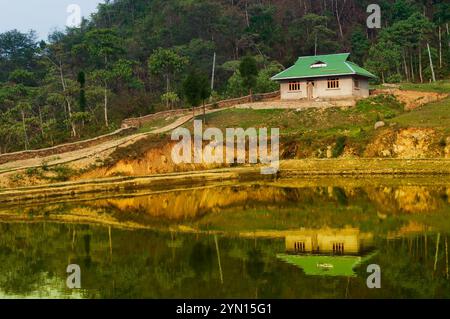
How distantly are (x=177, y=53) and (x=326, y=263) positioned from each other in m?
67.4

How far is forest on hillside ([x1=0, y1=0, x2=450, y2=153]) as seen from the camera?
6269 cm

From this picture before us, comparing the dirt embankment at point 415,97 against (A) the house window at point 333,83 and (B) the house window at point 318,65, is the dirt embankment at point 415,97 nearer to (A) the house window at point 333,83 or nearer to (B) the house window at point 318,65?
(A) the house window at point 333,83

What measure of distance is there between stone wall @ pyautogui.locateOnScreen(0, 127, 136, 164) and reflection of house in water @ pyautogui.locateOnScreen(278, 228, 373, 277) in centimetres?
2753

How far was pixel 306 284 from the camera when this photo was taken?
17703mm

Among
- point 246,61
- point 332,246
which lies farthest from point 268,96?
point 332,246

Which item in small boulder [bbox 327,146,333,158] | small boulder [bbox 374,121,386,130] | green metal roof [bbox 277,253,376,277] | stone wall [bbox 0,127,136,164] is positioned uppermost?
small boulder [bbox 374,121,386,130]

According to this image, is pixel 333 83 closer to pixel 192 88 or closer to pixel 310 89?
pixel 310 89

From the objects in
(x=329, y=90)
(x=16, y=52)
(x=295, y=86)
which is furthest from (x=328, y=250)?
(x=16, y=52)

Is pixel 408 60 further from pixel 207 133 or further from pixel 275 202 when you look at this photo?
pixel 275 202

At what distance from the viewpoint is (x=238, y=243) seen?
2383cm

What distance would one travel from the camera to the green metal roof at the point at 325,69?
56.9 metres

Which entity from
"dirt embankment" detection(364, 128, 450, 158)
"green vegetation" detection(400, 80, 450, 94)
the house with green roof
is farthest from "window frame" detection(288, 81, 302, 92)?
"dirt embankment" detection(364, 128, 450, 158)

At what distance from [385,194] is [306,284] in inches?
664

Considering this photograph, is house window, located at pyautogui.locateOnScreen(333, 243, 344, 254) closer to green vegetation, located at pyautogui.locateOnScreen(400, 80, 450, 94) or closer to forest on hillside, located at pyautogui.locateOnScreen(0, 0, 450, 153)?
forest on hillside, located at pyautogui.locateOnScreen(0, 0, 450, 153)
